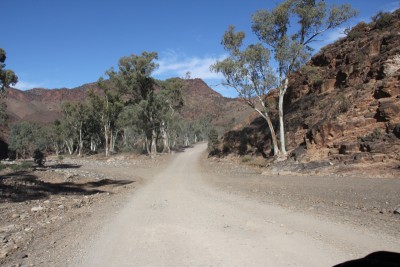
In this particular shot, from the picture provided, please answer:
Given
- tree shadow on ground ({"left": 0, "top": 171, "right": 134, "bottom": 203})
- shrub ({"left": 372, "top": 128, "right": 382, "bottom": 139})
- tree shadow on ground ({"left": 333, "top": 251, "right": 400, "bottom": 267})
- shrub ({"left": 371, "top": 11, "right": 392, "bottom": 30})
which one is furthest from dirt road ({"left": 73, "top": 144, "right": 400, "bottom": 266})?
shrub ({"left": 371, "top": 11, "right": 392, "bottom": 30})

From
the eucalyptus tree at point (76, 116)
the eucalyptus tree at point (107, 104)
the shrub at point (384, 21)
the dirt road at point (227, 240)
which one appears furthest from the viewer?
the eucalyptus tree at point (76, 116)

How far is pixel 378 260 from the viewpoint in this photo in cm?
477

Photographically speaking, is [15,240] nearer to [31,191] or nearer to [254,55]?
[31,191]

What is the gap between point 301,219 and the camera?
316 inches

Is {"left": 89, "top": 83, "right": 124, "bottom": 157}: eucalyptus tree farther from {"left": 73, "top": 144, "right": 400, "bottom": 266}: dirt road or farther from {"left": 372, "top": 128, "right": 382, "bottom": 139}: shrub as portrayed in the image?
{"left": 73, "top": 144, "right": 400, "bottom": 266}: dirt road

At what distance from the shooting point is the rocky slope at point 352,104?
1635 centimetres

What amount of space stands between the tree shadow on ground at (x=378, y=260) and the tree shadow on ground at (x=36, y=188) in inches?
501

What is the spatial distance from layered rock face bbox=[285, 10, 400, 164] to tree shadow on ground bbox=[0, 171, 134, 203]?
12.2 metres

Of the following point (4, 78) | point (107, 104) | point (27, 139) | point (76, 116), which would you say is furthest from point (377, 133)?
point (27, 139)

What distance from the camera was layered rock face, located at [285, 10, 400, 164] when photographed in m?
16.3

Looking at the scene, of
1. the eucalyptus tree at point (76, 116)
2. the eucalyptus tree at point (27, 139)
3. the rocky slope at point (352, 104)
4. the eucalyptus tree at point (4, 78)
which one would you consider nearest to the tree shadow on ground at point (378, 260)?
the rocky slope at point (352, 104)

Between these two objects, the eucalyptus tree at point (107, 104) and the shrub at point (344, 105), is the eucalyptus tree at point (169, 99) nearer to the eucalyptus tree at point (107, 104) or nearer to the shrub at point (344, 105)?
the eucalyptus tree at point (107, 104)

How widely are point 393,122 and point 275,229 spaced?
1200cm

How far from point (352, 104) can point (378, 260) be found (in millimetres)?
16401
